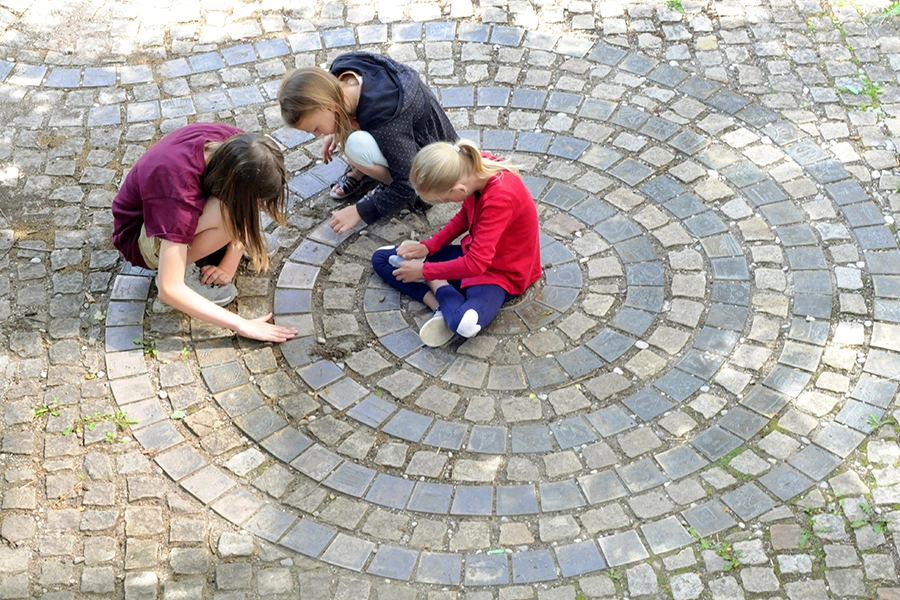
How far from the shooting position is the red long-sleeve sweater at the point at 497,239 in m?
4.43

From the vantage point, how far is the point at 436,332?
4.64 m

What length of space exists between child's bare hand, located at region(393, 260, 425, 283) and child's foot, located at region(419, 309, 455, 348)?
0.23 metres

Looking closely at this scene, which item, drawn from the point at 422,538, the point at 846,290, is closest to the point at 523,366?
the point at 422,538

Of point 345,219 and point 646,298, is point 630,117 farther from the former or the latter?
point 345,219

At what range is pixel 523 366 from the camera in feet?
15.0

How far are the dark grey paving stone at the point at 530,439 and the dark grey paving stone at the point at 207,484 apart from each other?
1.28 m

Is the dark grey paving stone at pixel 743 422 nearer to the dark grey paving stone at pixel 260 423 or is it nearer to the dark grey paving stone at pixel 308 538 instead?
the dark grey paving stone at pixel 308 538

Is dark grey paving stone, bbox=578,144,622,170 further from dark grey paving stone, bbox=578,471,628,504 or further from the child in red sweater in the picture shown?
dark grey paving stone, bbox=578,471,628,504

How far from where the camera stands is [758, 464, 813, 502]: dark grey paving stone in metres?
3.95

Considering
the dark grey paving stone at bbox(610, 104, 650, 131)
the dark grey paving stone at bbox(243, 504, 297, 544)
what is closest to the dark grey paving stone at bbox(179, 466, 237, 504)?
the dark grey paving stone at bbox(243, 504, 297, 544)

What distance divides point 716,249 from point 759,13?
8.24ft

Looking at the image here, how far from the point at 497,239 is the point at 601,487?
126 centimetres

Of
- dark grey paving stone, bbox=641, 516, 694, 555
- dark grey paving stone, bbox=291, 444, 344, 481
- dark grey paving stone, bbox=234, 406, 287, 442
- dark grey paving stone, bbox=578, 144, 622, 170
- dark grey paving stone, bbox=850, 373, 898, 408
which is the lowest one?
dark grey paving stone, bbox=234, 406, 287, 442

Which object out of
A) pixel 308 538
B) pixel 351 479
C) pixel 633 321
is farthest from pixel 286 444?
pixel 633 321
